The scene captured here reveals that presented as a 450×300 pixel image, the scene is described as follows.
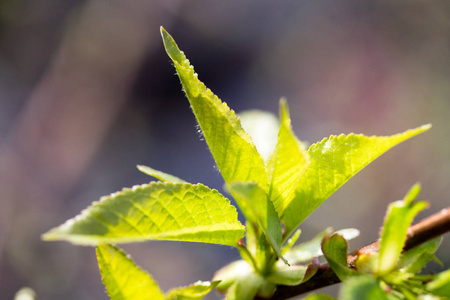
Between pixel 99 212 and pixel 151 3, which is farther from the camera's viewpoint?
pixel 151 3

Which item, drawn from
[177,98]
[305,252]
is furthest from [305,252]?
[177,98]

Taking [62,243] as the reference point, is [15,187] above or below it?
above

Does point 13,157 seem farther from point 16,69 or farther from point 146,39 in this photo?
point 146,39

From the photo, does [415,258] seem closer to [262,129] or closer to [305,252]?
[305,252]

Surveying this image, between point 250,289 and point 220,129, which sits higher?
point 220,129

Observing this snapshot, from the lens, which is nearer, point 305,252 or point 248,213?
point 248,213

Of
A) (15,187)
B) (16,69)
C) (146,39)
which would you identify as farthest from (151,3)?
(15,187)
